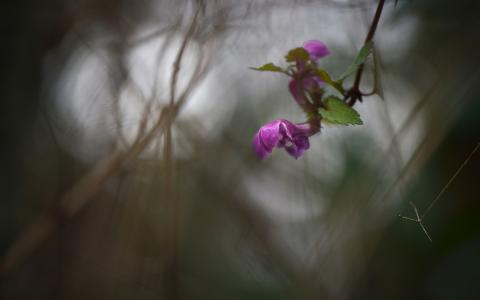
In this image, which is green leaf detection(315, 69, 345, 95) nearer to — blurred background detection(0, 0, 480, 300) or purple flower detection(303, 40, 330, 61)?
purple flower detection(303, 40, 330, 61)

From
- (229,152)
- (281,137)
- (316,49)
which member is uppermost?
(316,49)

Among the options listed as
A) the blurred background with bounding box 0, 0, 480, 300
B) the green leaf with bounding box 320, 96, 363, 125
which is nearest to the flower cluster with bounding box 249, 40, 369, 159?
the green leaf with bounding box 320, 96, 363, 125

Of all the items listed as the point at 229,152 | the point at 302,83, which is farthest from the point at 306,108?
the point at 229,152

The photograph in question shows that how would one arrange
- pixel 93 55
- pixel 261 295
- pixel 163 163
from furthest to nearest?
pixel 261 295
pixel 93 55
pixel 163 163

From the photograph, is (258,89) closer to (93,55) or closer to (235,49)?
(235,49)

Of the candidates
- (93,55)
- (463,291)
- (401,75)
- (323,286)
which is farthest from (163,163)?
(463,291)

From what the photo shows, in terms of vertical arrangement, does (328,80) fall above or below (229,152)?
above

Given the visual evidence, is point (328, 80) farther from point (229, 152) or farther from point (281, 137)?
point (229, 152)
